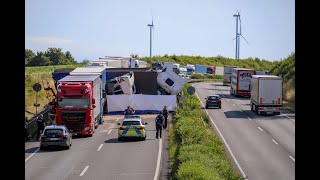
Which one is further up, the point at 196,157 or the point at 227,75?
the point at 227,75

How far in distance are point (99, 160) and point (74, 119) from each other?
7369 mm

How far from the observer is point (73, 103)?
34344 mm

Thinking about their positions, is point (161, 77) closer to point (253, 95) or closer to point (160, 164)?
point (253, 95)

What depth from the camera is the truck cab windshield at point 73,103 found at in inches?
1348

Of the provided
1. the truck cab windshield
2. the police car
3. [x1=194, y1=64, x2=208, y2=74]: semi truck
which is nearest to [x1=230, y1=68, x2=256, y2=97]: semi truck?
the police car

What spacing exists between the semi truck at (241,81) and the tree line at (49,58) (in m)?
53.6

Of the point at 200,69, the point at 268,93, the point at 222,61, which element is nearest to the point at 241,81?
the point at 268,93

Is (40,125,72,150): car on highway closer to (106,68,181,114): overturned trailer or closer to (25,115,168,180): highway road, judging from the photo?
(25,115,168,180): highway road

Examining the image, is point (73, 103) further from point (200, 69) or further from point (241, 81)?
point (200, 69)

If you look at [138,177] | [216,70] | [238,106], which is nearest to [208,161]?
[138,177]

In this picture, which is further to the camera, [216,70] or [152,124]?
[216,70]

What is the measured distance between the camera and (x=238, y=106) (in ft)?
203

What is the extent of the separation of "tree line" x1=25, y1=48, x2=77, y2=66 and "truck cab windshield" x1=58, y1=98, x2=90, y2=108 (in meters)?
81.7
